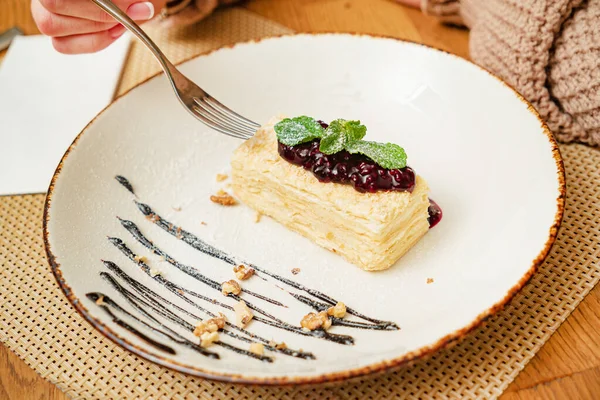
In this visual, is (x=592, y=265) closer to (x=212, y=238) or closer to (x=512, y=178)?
(x=512, y=178)

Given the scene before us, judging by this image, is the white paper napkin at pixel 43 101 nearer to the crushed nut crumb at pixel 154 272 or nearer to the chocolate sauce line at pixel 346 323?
the crushed nut crumb at pixel 154 272

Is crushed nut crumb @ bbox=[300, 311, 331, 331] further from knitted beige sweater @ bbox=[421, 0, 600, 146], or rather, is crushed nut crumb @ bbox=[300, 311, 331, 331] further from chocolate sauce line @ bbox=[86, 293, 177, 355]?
knitted beige sweater @ bbox=[421, 0, 600, 146]

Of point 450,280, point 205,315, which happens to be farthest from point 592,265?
point 205,315

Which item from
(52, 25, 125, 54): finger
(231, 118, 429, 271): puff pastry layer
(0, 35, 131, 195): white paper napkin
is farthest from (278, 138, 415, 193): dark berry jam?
(0, 35, 131, 195): white paper napkin

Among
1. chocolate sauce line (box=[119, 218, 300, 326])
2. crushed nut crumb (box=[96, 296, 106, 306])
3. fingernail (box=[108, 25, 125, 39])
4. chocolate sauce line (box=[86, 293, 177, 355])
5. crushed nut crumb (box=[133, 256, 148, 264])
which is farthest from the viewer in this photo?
fingernail (box=[108, 25, 125, 39])

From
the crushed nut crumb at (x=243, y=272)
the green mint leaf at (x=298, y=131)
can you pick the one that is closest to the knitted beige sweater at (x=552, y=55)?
the green mint leaf at (x=298, y=131)

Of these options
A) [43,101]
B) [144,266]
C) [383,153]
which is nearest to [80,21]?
[43,101]

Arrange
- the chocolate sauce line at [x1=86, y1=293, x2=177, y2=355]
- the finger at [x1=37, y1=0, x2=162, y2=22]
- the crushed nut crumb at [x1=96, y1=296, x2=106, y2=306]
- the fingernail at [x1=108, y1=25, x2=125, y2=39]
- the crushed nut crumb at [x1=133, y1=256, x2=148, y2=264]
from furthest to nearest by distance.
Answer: the fingernail at [x1=108, y1=25, x2=125, y2=39] → the finger at [x1=37, y1=0, x2=162, y2=22] → the crushed nut crumb at [x1=133, y1=256, x2=148, y2=264] → the crushed nut crumb at [x1=96, y1=296, x2=106, y2=306] → the chocolate sauce line at [x1=86, y1=293, x2=177, y2=355]
